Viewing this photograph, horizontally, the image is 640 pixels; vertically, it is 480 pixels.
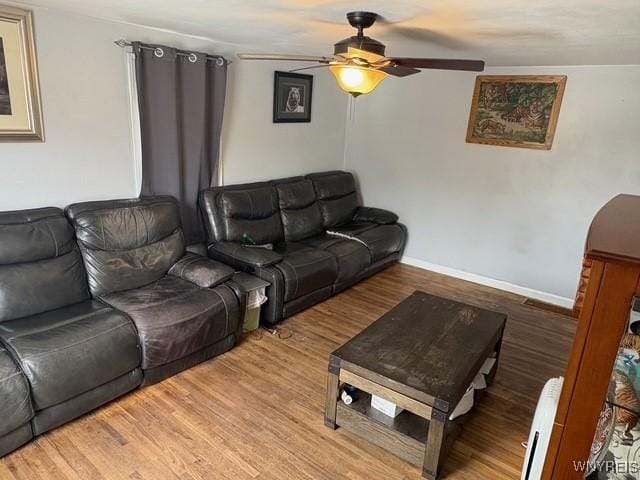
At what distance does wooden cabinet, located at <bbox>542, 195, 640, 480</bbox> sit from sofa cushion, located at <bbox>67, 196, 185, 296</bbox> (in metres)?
2.62

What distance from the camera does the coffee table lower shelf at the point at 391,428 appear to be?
212 centimetres

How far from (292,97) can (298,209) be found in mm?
1155

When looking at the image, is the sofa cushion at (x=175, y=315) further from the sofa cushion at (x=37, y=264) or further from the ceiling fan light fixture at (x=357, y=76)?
the ceiling fan light fixture at (x=357, y=76)

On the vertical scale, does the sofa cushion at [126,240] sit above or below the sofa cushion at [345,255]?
above

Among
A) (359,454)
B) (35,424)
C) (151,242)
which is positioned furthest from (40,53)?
(359,454)

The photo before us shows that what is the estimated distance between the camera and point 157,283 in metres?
3.00

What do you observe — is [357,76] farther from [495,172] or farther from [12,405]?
[495,172]

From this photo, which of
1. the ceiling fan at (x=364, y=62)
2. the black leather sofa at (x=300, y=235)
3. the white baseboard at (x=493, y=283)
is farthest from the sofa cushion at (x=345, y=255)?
the ceiling fan at (x=364, y=62)

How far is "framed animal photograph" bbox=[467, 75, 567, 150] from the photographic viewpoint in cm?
393

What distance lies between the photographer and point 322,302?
12.8ft

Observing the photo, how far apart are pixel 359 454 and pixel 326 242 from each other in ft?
7.38

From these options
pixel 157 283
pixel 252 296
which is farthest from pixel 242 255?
pixel 157 283

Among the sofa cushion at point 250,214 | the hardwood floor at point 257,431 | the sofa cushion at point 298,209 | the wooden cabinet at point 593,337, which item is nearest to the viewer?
the wooden cabinet at point 593,337

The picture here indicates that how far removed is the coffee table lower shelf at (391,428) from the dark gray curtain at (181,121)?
2035mm
